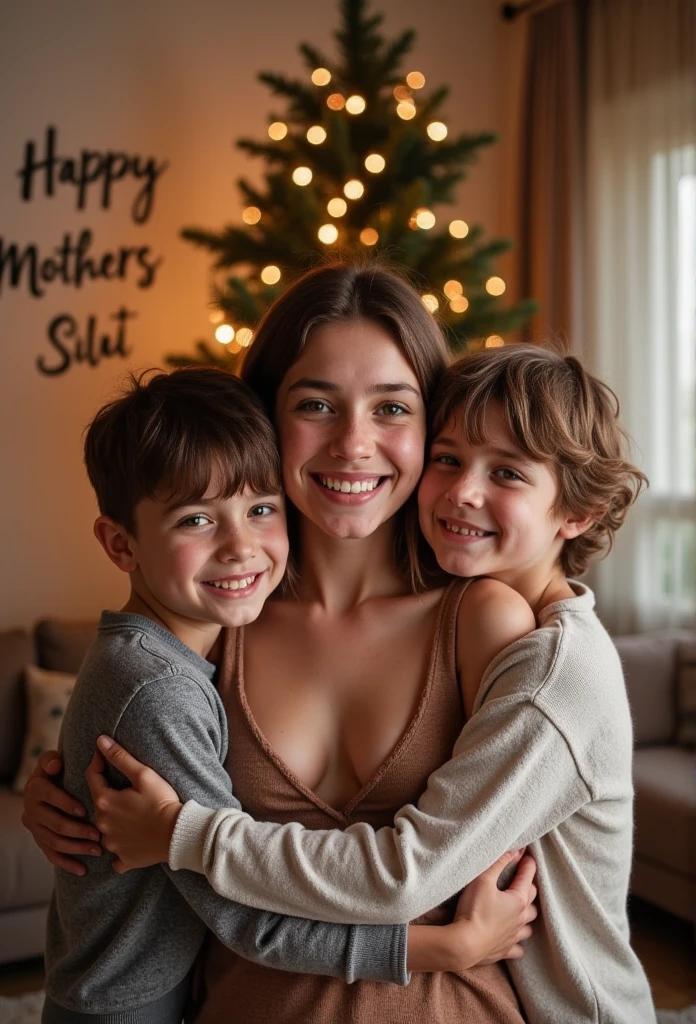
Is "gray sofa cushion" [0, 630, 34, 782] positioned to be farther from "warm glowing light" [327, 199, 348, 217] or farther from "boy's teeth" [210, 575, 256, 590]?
"boy's teeth" [210, 575, 256, 590]

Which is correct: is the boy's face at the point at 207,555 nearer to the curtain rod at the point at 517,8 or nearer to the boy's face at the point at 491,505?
the boy's face at the point at 491,505

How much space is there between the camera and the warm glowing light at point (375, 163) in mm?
3578

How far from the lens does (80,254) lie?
4402 millimetres

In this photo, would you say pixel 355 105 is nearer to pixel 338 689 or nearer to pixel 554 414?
pixel 554 414

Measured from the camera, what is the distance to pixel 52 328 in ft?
14.3

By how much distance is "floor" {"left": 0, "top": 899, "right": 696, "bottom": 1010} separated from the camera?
9.71 ft

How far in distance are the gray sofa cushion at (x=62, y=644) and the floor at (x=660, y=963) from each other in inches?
40.3

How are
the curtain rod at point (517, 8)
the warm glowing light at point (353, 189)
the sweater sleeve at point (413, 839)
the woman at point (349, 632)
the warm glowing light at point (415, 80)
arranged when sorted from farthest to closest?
the curtain rod at point (517, 8) < the warm glowing light at point (415, 80) < the warm glowing light at point (353, 189) < the woman at point (349, 632) < the sweater sleeve at point (413, 839)

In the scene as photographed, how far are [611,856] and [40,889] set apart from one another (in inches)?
89.7

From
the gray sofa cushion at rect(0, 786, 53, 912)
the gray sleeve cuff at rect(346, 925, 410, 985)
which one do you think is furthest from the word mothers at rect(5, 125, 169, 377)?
the gray sleeve cuff at rect(346, 925, 410, 985)

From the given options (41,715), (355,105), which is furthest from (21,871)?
(355,105)

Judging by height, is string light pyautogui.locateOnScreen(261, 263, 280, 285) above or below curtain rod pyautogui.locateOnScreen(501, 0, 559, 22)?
below

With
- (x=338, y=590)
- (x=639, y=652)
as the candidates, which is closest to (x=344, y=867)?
(x=338, y=590)

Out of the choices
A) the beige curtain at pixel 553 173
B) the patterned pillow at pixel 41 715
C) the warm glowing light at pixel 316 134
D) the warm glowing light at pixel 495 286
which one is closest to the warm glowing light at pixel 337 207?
the warm glowing light at pixel 316 134
